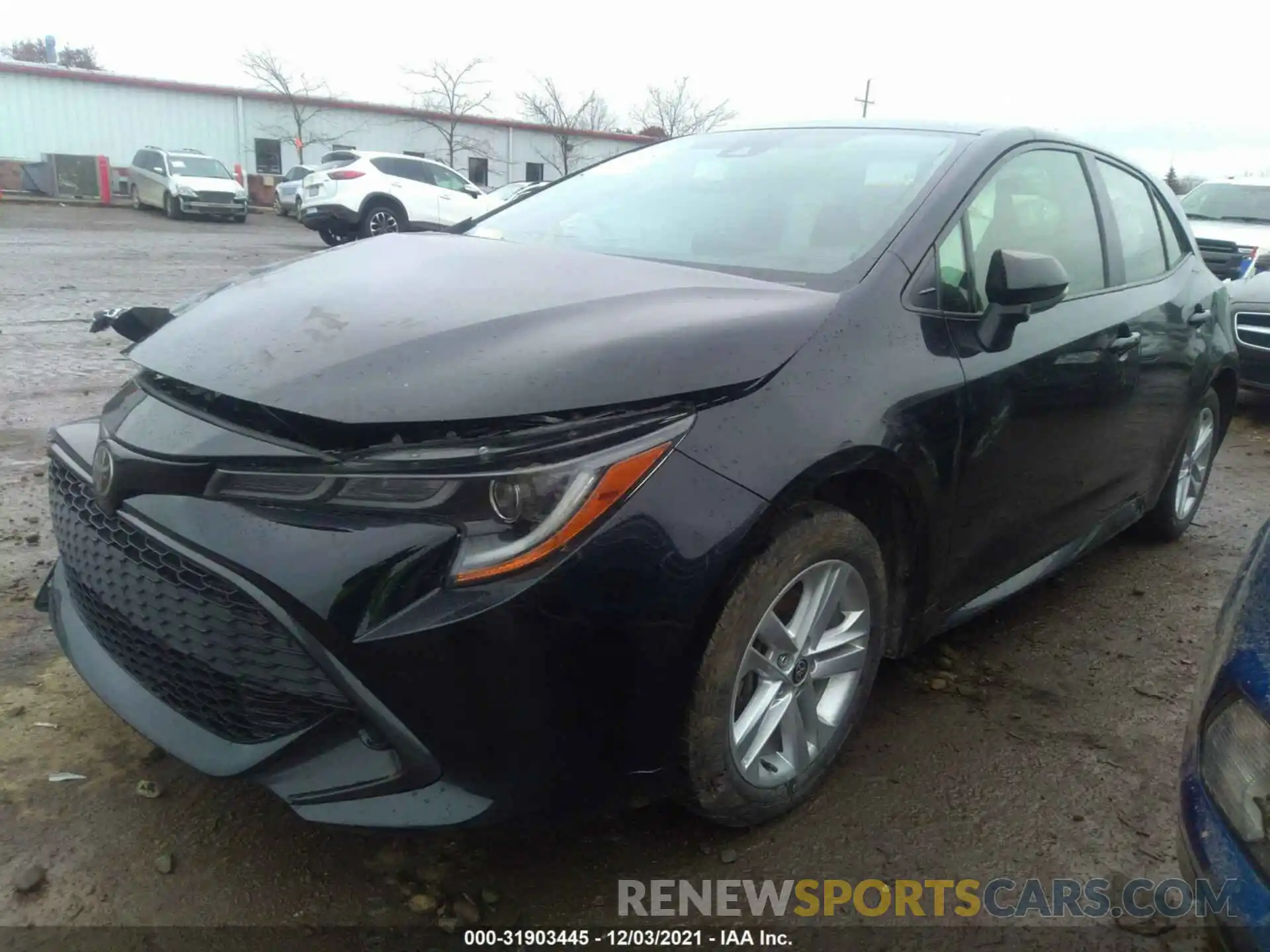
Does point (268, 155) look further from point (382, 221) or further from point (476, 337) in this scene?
point (476, 337)

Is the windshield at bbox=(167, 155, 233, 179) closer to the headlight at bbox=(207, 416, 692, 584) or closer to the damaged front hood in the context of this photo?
the damaged front hood

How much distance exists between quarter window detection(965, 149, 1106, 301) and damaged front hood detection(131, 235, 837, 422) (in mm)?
703

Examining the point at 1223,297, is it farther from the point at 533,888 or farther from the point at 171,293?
the point at 171,293

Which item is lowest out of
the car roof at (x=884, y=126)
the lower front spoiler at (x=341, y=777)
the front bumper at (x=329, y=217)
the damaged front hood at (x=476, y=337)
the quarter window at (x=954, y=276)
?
the front bumper at (x=329, y=217)

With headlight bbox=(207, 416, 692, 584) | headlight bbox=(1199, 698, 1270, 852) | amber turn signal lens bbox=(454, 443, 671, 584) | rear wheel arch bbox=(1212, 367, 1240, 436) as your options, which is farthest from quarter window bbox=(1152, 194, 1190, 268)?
headlight bbox=(207, 416, 692, 584)

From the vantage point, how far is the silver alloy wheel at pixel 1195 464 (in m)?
4.01

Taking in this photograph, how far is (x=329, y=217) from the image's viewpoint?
54.6 feet

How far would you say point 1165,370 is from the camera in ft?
11.2

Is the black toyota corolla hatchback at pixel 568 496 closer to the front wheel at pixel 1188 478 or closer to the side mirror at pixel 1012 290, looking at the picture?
the side mirror at pixel 1012 290

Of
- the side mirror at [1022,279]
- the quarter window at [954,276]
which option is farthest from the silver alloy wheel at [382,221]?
the side mirror at [1022,279]

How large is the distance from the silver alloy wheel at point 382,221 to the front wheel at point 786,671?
16.1 meters

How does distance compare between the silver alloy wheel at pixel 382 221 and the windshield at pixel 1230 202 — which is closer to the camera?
the windshield at pixel 1230 202

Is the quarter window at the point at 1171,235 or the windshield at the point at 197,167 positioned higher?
the quarter window at the point at 1171,235

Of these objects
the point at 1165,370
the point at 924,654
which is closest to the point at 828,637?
the point at 924,654
